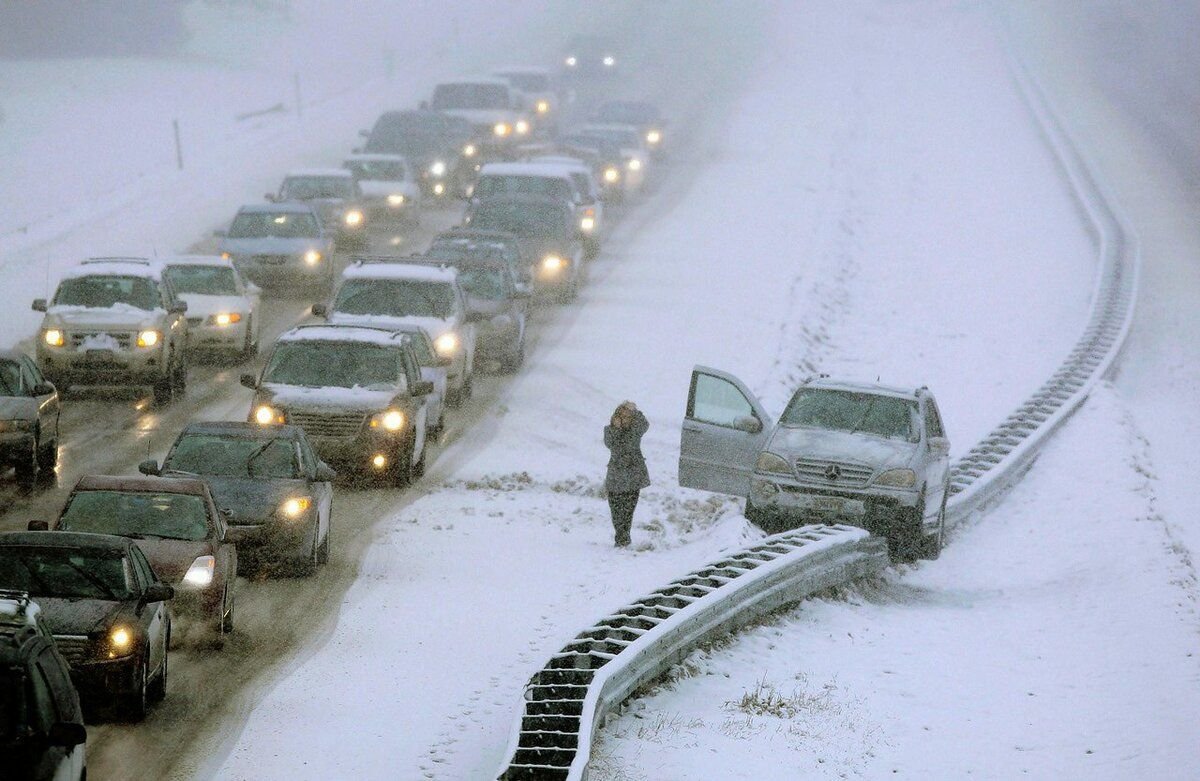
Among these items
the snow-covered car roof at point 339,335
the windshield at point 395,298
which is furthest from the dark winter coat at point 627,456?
the windshield at point 395,298

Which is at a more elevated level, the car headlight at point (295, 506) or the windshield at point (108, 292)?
the car headlight at point (295, 506)

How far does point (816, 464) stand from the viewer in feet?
59.0

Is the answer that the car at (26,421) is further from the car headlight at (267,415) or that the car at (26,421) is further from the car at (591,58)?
the car at (591,58)

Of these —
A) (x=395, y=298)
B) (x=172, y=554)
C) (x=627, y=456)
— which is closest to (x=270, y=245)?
(x=395, y=298)

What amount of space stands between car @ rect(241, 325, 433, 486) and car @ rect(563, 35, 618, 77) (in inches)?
2070

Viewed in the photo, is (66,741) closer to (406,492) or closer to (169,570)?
(169,570)

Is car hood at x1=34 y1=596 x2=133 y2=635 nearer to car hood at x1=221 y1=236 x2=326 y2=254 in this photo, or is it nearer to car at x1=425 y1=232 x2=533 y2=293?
car at x1=425 y1=232 x2=533 y2=293

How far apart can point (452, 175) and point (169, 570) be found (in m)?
31.6

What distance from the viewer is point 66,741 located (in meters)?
8.09

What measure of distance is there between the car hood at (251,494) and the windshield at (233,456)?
0.14 metres

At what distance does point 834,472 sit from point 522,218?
16152 millimetres

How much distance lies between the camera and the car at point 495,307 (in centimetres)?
2764

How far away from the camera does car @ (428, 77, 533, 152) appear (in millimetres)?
47541

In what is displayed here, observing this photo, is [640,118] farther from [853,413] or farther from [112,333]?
[853,413]
